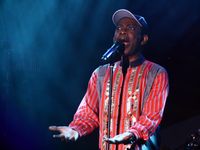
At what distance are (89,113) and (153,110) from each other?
60 centimetres

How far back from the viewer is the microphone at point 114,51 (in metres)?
3.26

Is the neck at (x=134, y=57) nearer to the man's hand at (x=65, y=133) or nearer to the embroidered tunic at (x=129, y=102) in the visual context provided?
the embroidered tunic at (x=129, y=102)

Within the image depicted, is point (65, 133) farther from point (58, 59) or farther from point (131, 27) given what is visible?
point (58, 59)

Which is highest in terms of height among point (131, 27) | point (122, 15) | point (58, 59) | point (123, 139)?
point (122, 15)

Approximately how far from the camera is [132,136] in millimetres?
3232

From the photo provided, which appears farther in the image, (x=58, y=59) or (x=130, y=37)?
(x=58, y=59)

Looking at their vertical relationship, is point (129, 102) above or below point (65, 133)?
above

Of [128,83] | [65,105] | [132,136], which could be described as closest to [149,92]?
[128,83]

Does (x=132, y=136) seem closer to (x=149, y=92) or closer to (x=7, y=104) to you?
(x=149, y=92)

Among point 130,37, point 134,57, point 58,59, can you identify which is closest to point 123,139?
point 134,57

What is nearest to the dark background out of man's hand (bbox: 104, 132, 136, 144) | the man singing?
the man singing

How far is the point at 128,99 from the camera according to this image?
3.57 meters

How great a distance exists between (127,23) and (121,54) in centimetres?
34

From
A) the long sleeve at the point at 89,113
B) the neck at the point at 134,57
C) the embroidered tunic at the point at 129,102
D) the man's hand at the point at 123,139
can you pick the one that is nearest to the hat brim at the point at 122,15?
the neck at the point at 134,57
